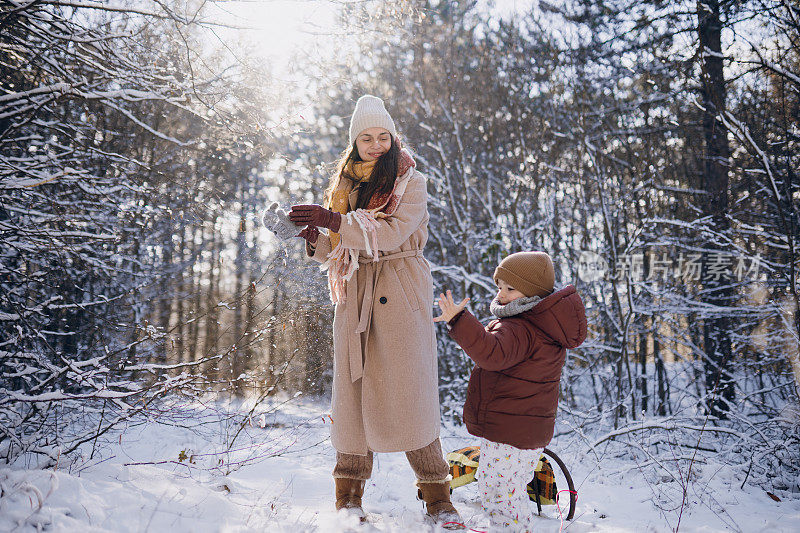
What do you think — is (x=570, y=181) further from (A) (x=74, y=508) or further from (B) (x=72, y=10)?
(A) (x=74, y=508)

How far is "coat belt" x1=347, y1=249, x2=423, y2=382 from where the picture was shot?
234cm

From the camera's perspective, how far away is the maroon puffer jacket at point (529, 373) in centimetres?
221

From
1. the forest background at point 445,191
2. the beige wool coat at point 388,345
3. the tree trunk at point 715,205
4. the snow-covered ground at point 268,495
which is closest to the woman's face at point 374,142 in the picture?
the beige wool coat at point 388,345

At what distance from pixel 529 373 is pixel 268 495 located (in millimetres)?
1629

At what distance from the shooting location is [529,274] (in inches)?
91.1

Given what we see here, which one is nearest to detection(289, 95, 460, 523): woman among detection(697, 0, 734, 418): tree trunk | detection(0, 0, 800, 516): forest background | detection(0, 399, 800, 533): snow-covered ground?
detection(0, 399, 800, 533): snow-covered ground

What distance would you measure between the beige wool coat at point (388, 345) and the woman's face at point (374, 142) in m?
0.18

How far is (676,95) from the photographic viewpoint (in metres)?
5.89

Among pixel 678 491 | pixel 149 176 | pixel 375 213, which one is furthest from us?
pixel 149 176

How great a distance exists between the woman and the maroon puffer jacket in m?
0.29

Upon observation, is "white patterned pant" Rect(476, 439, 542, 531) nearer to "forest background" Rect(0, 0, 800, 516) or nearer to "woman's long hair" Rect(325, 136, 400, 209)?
"woman's long hair" Rect(325, 136, 400, 209)

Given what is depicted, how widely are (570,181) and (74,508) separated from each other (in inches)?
248

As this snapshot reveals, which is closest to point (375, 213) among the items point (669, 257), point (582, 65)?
point (582, 65)

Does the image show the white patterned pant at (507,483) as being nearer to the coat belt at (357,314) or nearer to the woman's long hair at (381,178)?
the coat belt at (357,314)
